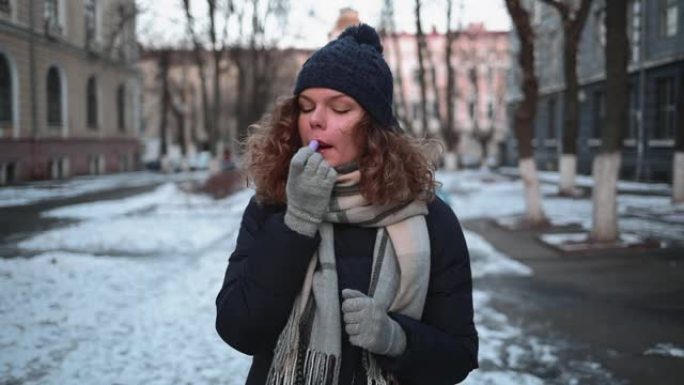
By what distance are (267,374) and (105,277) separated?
21.0ft

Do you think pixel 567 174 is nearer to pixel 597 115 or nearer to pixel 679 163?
pixel 679 163

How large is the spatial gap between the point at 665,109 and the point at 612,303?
706 inches

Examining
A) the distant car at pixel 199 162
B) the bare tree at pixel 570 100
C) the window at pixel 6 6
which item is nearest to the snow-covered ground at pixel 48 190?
the window at pixel 6 6

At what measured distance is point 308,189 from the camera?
1499 mm

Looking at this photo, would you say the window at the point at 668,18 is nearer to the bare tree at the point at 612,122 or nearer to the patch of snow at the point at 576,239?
the bare tree at the point at 612,122

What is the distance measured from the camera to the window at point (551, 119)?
32.2 metres

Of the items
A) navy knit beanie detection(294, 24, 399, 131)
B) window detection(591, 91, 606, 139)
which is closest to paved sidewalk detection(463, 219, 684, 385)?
navy knit beanie detection(294, 24, 399, 131)

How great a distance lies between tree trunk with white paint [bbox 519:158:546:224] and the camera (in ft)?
38.8

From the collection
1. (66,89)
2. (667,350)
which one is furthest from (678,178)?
(66,89)

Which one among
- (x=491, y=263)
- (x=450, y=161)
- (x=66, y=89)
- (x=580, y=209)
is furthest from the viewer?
(x=450, y=161)

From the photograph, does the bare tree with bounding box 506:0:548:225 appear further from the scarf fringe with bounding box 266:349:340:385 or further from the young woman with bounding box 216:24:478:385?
the scarf fringe with bounding box 266:349:340:385

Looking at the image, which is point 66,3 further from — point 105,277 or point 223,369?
point 223,369

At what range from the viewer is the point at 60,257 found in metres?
8.62

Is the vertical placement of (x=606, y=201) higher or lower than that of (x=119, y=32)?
lower
